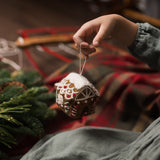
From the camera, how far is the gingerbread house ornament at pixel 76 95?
0.48 m

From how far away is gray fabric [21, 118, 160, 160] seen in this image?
0.45 metres

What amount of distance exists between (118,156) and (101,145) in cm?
5

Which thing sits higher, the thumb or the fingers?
the thumb

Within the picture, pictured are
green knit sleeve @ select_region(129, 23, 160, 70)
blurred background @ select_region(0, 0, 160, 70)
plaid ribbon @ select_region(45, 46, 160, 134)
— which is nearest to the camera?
green knit sleeve @ select_region(129, 23, 160, 70)

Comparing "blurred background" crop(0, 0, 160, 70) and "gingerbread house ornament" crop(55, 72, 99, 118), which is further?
"blurred background" crop(0, 0, 160, 70)

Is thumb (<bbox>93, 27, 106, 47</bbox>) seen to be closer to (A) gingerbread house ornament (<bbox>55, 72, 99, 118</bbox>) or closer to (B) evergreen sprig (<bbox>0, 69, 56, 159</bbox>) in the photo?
(A) gingerbread house ornament (<bbox>55, 72, 99, 118</bbox>)

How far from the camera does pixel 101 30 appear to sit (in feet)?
1.60

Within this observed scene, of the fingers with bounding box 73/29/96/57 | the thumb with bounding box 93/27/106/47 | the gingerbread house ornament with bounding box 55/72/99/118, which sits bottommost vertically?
the gingerbread house ornament with bounding box 55/72/99/118

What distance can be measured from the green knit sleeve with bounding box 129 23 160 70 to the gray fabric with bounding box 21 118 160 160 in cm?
17

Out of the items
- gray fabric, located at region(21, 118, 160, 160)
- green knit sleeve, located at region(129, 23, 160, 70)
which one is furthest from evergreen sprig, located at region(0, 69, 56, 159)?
green knit sleeve, located at region(129, 23, 160, 70)

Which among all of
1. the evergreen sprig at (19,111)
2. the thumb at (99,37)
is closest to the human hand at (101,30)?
the thumb at (99,37)

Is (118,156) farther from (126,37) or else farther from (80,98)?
(126,37)

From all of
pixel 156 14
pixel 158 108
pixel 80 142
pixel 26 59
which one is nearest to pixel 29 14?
pixel 26 59

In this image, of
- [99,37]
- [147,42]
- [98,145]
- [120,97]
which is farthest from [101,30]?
[120,97]
